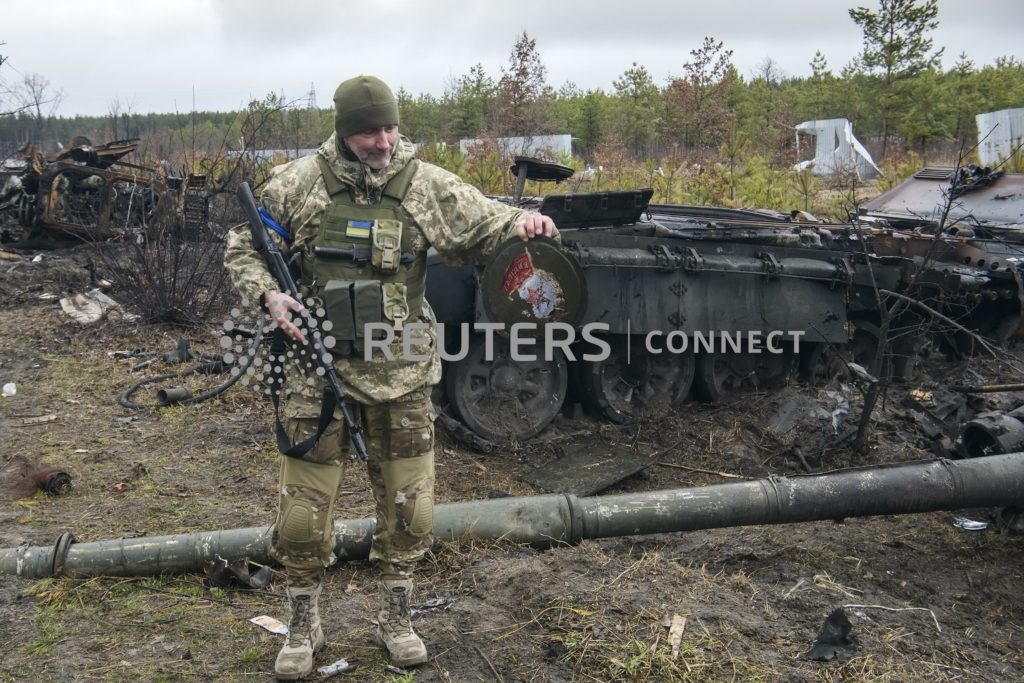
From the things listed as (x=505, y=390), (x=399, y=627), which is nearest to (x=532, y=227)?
(x=399, y=627)

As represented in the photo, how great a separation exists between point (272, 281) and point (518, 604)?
157 cm

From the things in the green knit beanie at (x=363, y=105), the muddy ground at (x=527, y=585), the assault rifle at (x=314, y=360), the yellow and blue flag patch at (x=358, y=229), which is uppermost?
the green knit beanie at (x=363, y=105)

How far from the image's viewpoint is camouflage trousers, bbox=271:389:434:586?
3.05 metres

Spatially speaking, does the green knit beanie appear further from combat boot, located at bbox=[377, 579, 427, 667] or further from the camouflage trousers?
combat boot, located at bbox=[377, 579, 427, 667]

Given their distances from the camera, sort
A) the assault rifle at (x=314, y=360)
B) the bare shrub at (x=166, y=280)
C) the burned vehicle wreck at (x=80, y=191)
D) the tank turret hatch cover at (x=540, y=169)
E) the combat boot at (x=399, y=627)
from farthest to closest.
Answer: the burned vehicle wreck at (x=80, y=191), the bare shrub at (x=166, y=280), the tank turret hatch cover at (x=540, y=169), the combat boot at (x=399, y=627), the assault rifle at (x=314, y=360)

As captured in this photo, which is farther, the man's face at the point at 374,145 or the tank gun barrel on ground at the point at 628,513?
the tank gun barrel on ground at the point at 628,513

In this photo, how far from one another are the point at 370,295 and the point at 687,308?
4096mm

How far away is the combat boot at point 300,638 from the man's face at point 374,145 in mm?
1411

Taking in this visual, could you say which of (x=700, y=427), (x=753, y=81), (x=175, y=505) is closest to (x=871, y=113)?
(x=753, y=81)

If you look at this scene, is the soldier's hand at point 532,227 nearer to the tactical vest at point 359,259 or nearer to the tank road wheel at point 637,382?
the tactical vest at point 359,259

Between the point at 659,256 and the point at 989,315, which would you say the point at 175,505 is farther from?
the point at 989,315

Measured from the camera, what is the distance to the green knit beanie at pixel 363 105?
2.94m

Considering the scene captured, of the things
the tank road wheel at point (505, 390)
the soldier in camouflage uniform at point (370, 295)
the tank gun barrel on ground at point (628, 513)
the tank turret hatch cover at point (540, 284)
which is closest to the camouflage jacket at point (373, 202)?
the soldier in camouflage uniform at point (370, 295)

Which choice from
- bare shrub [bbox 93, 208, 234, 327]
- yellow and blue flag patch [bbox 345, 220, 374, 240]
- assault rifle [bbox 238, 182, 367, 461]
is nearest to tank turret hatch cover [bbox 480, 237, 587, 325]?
yellow and blue flag patch [bbox 345, 220, 374, 240]
